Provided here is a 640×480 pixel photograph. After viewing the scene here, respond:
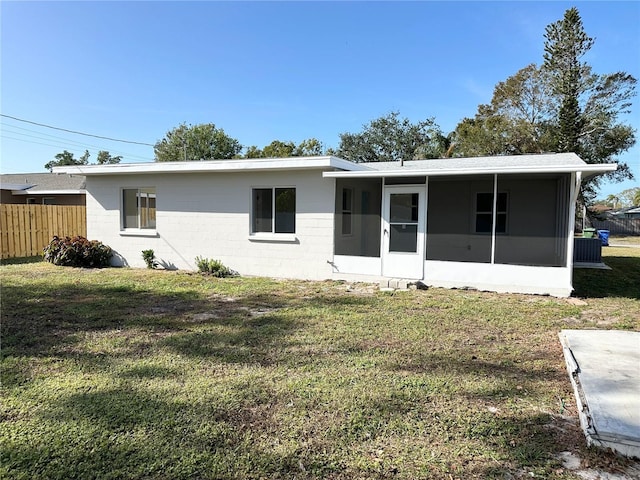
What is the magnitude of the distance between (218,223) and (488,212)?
22.3 ft

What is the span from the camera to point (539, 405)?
3.46m

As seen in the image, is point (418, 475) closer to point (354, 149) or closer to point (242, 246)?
point (242, 246)

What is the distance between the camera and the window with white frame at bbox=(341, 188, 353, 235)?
32.4ft

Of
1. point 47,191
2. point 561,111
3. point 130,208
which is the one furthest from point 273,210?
point 561,111

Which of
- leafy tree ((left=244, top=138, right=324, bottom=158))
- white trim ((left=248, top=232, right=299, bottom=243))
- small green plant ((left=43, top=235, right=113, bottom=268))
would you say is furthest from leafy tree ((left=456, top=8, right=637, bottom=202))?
small green plant ((left=43, top=235, right=113, bottom=268))

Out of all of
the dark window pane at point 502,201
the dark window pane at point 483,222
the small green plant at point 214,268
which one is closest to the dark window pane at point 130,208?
the small green plant at point 214,268

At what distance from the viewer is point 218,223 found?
431 inches

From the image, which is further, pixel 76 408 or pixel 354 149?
pixel 354 149

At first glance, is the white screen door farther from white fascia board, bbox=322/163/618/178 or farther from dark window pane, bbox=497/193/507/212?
dark window pane, bbox=497/193/507/212

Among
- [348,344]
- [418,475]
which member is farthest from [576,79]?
[418,475]

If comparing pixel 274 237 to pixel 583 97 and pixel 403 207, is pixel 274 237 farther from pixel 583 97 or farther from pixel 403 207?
pixel 583 97

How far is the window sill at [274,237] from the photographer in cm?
1020

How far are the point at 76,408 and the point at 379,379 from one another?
2590 millimetres

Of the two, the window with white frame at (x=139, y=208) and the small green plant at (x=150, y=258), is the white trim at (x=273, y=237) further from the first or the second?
the window with white frame at (x=139, y=208)
